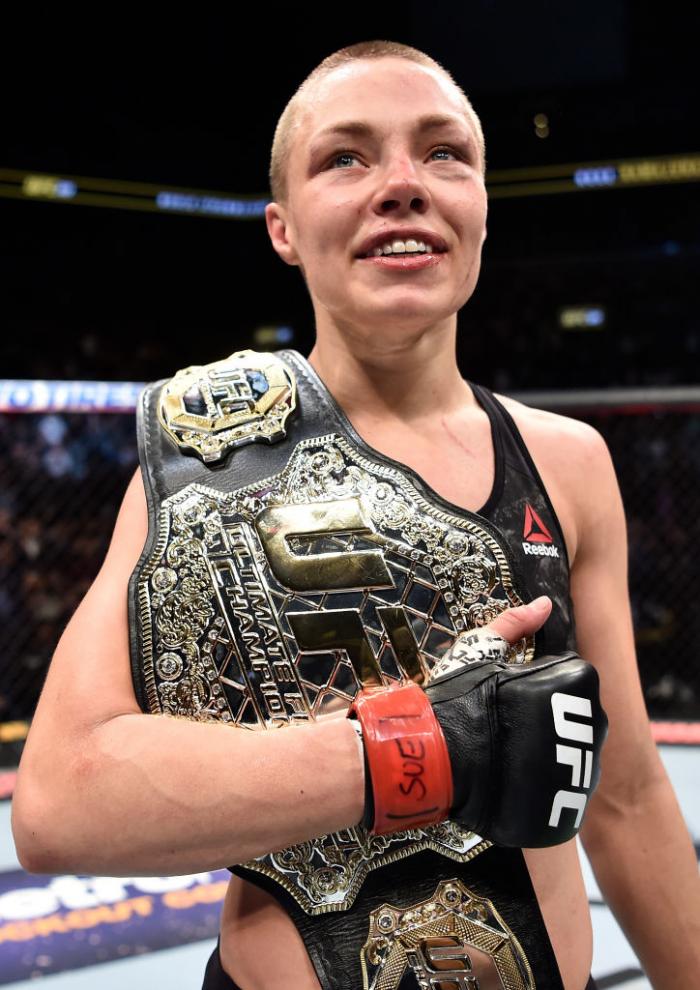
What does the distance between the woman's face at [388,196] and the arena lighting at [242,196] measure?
19.2ft

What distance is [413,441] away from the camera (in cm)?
108

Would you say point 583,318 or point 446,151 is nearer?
point 446,151

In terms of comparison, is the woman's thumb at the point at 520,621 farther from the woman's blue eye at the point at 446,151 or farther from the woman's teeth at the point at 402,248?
the woman's blue eye at the point at 446,151

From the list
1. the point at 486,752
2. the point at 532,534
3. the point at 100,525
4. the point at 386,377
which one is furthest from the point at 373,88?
the point at 100,525

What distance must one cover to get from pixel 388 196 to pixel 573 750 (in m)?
0.56

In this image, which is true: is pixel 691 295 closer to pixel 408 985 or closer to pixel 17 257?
pixel 17 257

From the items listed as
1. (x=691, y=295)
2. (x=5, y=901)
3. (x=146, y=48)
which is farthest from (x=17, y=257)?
(x=5, y=901)

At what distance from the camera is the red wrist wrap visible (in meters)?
0.80

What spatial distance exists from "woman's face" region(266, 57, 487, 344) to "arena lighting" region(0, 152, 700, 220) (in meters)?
5.84

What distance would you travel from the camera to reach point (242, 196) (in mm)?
7098

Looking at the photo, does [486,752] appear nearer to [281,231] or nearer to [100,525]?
[281,231]

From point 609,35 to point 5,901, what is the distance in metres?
5.75

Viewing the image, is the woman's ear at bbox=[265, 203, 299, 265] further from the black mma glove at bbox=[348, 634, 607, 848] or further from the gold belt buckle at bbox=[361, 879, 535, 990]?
the gold belt buckle at bbox=[361, 879, 535, 990]

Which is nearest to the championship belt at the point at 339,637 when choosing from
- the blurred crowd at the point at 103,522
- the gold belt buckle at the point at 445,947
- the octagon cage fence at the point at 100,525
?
the gold belt buckle at the point at 445,947
